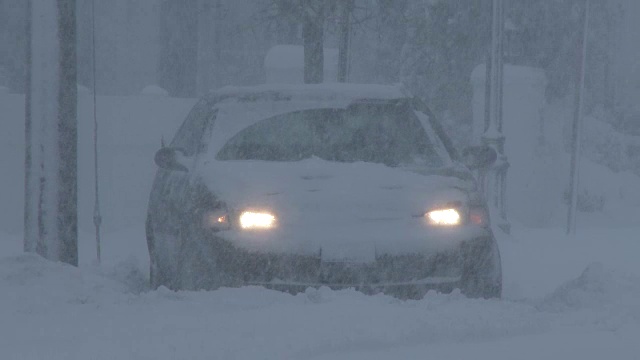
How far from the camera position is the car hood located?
532cm

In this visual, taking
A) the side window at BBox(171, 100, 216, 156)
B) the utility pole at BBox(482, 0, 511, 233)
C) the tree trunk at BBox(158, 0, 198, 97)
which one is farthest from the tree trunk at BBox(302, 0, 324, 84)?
the tree trunk at BBox(158, 0, 198, 97)

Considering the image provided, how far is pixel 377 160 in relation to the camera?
6211mm

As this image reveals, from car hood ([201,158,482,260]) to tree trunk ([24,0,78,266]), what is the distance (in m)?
1.12

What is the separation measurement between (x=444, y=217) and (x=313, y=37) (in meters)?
6.94

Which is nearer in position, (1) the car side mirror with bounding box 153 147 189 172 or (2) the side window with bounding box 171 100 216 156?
Answer: (1) the car side mirror with bounding box 153 147 189 172

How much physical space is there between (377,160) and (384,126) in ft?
1.14

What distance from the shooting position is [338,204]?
17.8ft

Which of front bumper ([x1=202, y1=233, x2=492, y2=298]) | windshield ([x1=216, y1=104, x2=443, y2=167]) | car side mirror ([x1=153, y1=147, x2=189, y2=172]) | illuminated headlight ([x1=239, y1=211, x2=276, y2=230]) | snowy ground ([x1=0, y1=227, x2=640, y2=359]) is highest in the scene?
windshield ([x1=216, y1=104, x2=443, y2=167])

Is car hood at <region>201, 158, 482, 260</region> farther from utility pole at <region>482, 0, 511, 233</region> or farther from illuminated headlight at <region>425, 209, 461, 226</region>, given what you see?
utility pole at <region>482, 0, 511, 233</region>

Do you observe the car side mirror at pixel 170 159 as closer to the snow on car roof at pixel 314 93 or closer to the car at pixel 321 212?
the car at pixel 321 212

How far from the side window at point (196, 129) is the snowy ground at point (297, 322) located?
101 cm

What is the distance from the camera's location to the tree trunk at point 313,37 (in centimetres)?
1184

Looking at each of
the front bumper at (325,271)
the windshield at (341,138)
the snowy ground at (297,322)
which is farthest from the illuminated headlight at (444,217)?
the windshield at (341,138)

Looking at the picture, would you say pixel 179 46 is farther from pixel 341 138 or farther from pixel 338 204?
pixel 338 204
